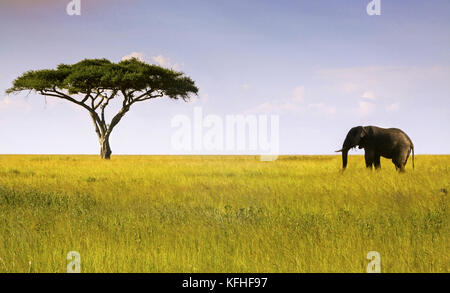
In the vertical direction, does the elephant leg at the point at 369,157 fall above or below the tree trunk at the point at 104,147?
below

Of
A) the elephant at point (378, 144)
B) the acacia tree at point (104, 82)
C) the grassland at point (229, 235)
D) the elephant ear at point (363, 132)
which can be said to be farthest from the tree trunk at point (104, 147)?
the grassland at point (229, 235)

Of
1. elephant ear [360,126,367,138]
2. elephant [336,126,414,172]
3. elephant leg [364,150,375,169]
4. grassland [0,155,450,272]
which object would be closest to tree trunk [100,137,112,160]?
elephant [336,126,414,172]

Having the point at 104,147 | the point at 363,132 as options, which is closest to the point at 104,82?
the point at 104,147

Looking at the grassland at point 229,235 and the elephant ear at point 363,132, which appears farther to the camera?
the elephant ear at point 363,132

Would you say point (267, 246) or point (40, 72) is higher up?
point (40, 72)

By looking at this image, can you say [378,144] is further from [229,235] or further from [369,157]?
[229,235]

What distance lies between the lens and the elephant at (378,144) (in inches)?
653

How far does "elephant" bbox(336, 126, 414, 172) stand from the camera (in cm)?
1659

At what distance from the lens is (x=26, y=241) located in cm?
501

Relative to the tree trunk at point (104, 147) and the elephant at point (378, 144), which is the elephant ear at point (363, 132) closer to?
the elephant at point (378, 144)
